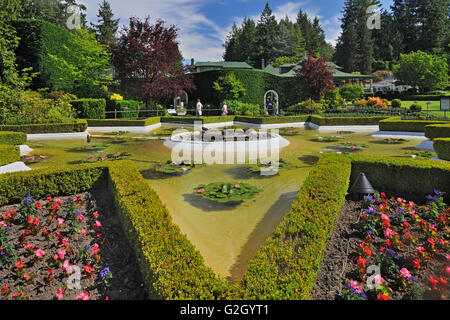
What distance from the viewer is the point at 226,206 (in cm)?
571

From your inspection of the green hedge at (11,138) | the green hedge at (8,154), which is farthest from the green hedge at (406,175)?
the green hedge at (11,138)

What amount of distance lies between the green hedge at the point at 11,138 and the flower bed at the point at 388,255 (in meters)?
11.9

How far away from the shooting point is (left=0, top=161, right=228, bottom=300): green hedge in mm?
2676

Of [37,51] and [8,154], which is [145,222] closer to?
[8,154]

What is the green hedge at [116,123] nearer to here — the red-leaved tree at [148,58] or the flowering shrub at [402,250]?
the red-leaved tree at [148,58]

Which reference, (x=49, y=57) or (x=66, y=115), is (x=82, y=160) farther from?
(x=49, y=57)

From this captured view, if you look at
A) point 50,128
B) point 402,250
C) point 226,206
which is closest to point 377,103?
point 226,206

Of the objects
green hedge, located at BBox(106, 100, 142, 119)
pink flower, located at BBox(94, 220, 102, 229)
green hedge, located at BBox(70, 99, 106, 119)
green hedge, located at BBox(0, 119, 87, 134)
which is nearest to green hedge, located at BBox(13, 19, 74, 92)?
green hedge, located at BBox(70, 99, 106, 119)

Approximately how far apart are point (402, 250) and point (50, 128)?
56.0ft

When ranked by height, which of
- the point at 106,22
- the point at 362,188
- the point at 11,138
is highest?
the point at 106,22

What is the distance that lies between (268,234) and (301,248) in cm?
140

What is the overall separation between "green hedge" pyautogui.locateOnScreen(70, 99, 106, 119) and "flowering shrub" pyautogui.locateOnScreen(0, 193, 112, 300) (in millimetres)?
17737

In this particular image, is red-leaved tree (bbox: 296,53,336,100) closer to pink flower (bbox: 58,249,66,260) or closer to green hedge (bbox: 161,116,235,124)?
green hedge (bbox: 161,116,235,124)
